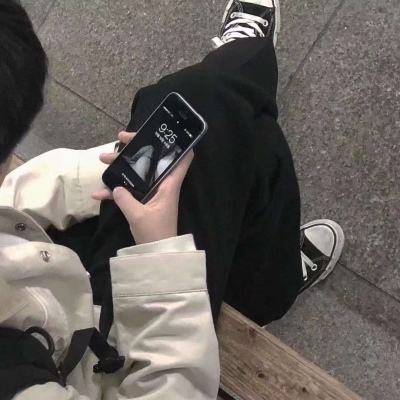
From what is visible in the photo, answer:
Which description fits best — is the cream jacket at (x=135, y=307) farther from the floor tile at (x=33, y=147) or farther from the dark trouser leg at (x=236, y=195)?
the floor tile at (x=33, y=147)

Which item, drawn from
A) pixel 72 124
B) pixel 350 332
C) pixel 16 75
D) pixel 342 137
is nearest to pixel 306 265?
pixel 350 332

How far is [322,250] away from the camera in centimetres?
115

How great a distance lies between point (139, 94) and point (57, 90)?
22.6 inches

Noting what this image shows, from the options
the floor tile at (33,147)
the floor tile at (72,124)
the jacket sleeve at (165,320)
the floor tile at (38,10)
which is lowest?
the floor tile at (33,147)

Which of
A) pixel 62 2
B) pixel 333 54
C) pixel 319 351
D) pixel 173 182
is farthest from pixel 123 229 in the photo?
pixel 62 2

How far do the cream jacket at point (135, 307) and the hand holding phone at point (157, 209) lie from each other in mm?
27

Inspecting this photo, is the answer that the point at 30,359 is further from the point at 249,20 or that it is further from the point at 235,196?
the point at 249,20

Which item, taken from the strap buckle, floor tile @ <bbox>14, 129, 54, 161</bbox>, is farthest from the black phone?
floor tile @ <bbox>14, 129, 54, 161</bbox>

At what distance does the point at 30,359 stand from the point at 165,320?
7.7 inches

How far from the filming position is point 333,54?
1212 mm

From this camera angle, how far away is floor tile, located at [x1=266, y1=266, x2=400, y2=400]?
1.11m

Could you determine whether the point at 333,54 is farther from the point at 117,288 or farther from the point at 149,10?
the point at 117,288

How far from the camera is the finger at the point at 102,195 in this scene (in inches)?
32.1

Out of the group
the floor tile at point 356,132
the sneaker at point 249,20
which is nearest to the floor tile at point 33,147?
the sneaker at point 249,20
